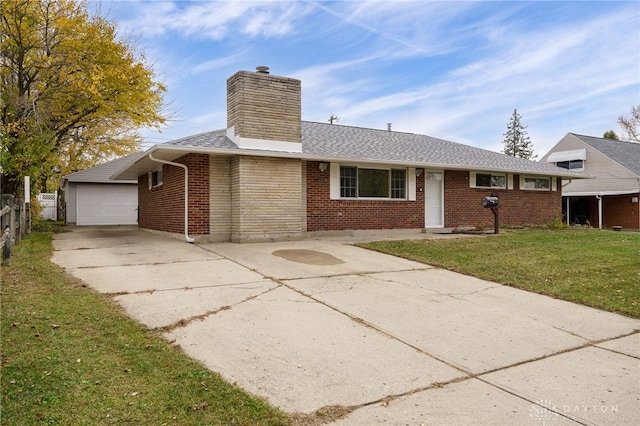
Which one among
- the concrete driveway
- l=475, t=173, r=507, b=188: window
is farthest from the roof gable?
l=475, t=173, r=507, b=188: window

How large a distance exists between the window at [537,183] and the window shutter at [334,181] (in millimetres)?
9035

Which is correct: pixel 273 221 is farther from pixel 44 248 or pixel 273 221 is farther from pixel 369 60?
pixel 369 60

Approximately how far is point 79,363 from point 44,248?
8537 millimetres

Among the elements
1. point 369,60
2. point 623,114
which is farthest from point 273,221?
point 623,114

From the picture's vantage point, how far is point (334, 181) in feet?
46.4

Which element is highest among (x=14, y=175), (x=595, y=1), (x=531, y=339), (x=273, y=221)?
(x=595, y=1)

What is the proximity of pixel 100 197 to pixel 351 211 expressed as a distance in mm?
16256

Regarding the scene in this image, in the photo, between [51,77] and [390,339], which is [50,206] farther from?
[390,339]

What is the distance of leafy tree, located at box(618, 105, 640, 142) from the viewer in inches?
1640

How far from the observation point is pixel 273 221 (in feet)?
41.6

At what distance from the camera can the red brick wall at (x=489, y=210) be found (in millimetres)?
16734

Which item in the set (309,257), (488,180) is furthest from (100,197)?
(488,180)

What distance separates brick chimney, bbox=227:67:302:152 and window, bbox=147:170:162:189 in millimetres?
4169

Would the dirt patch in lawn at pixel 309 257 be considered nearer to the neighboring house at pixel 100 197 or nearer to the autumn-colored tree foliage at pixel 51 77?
the autumn-colored tree foliage at pixel 51 77
